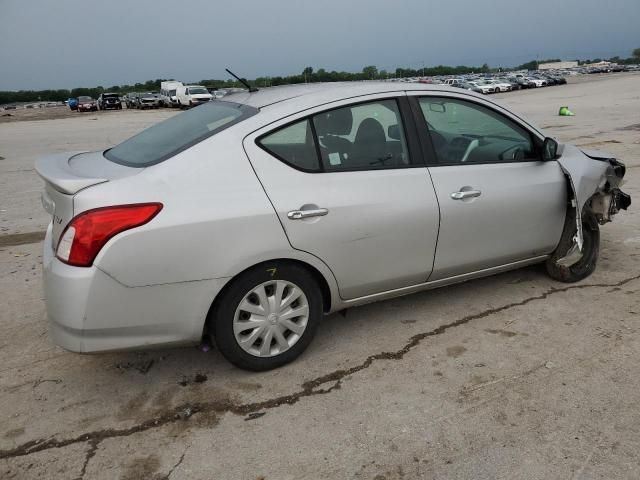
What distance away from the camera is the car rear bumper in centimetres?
260

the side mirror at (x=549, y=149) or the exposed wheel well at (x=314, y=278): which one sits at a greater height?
the side mirror at (x=549, y=149)

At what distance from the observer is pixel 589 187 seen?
4.10 metres

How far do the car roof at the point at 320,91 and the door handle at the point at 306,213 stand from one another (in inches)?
26.8

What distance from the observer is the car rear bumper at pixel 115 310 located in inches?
102

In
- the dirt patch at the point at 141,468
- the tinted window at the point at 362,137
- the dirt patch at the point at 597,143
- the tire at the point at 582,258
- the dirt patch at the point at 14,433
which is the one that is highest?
the tinted window at the point at 362,137

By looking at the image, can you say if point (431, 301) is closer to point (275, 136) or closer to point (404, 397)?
point (404, 397)

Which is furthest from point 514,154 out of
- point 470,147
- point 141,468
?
point 141,468

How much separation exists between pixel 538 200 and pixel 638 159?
716 cm

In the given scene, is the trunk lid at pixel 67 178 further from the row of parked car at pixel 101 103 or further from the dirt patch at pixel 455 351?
the row of parked car at pixel 101 103

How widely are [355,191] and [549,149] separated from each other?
1645 mm

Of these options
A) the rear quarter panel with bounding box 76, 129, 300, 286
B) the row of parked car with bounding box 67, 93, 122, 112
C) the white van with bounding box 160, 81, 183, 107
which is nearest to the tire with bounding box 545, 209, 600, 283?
the rear quarter panel with bounding box 76, 129, 300, 286

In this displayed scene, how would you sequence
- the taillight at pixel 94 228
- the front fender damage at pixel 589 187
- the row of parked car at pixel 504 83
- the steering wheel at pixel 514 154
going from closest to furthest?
1. the taillight at pixel 94 228
2. the steering wheel at pixel 514 154
3. the front fender damage at pixel 589 187
4. the row of parked car at pixel 504 83

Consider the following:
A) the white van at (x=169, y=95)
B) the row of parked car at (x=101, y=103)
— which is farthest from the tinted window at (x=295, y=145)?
the row of parked car at (x=101, y=103)

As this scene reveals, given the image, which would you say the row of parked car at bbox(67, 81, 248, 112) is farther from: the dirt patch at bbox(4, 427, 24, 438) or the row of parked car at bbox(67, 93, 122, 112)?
the dirt patch at bbox(4, 427, 24, 438)
